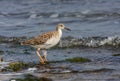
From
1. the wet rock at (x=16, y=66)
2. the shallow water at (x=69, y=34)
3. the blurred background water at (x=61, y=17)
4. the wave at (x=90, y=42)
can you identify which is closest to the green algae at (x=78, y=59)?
the shallow water at (x=69, y=34)

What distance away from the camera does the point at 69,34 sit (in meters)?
17.8

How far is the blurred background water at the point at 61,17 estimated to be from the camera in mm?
18375

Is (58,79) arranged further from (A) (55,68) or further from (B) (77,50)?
(B) (77,50)

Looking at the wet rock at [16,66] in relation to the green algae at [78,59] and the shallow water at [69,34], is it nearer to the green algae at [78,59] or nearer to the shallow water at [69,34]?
the shallow water at [69,34]

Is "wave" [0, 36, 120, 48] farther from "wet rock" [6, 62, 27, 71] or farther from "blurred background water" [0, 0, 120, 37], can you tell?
"wet rock" [6, 62, 27, 71]

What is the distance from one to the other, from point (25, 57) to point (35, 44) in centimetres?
85

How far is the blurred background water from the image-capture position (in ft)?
60.3

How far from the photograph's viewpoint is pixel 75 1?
2536 centimetres

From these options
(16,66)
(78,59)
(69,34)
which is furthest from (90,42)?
(16,66)

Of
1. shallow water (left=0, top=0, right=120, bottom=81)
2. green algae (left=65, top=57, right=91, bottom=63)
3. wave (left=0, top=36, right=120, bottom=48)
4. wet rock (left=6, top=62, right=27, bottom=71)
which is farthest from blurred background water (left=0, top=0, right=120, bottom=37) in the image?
wet rock (left=6, top=62, right=27, bottom=71)

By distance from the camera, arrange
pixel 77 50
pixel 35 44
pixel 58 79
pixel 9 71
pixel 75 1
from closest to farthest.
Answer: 1. pixel 58 79
2. pixel 9 71
3. pixel 35 44
4. pixel 77 50
5. pixel 75 1

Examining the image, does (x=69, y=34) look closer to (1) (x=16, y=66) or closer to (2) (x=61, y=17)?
(2) (x=61, y=17)

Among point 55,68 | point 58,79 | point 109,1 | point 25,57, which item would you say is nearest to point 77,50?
point 25,57

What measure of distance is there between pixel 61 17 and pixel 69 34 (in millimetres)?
4106
